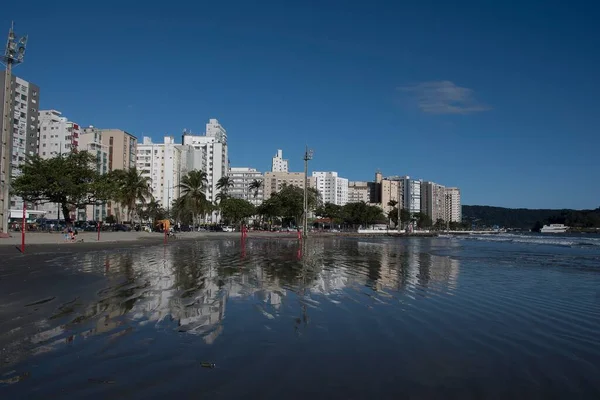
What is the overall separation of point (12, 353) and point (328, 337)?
463 cm

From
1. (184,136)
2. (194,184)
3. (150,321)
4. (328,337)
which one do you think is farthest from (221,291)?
(184,136)

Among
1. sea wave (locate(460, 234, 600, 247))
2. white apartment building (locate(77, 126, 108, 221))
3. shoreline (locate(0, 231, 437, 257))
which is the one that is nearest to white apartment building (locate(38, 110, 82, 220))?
white apartment building (locate(77, 126, 108, 221))

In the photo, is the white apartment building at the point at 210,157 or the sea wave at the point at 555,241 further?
the white apartment building at the point at 210,157

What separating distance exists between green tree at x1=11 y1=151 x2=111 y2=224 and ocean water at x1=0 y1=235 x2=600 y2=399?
40275mm

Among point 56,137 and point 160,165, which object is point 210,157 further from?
point 56,137

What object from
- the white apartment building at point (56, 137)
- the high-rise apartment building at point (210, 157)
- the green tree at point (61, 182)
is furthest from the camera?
the high-rise apartment building at point (210, 157)

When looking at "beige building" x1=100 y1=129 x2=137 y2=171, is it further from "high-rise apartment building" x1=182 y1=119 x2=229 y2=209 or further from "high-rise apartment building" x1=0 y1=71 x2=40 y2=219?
"high-rise apartment building" x1=182 y1=119 x2=229 y2=209

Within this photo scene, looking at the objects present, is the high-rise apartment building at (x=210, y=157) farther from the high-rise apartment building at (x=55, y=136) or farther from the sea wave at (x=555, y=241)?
the sea wave at (x=555, y=241)

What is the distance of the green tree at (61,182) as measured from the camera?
165 feet

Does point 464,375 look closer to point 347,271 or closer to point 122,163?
point 347,271

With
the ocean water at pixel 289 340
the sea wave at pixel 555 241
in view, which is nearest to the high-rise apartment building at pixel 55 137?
the sea wave at pixel 555 241

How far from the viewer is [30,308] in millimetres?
9453

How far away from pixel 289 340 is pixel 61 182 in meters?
49.8

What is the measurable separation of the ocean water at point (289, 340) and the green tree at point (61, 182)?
40275 mm
